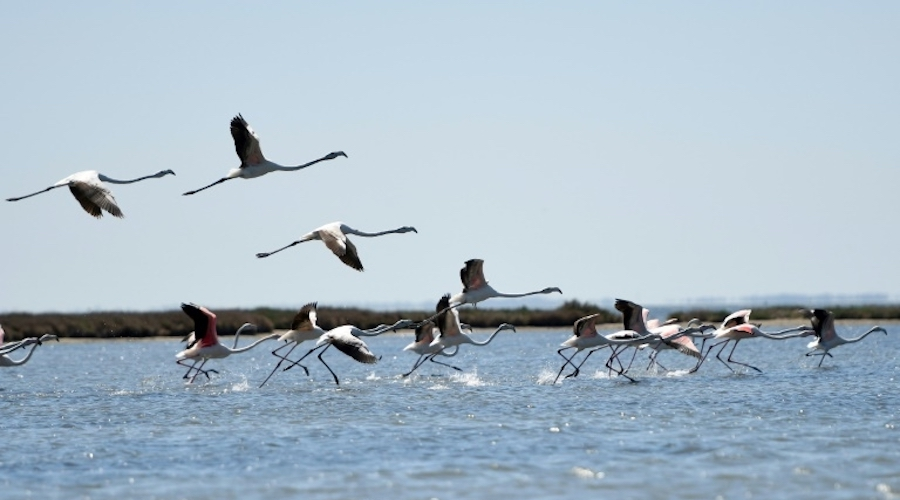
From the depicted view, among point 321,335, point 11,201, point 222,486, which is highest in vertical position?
point 11,201

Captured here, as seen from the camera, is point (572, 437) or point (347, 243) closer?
point (572, 437)

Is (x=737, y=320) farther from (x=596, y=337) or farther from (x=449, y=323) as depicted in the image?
(x=449, y=323)

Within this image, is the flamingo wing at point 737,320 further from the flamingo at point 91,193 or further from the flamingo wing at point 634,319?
the flamingo at point 91,193

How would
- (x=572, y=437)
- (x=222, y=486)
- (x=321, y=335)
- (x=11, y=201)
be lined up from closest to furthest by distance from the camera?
1. (x=222, y=486)
2. (x=572, y=437)
3. (x=11, y=201)
4. (x=321, y=335)

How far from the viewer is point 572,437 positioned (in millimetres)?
15523

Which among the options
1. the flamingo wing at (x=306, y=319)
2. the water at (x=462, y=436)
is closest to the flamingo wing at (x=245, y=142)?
the water at (x=462, y=436)

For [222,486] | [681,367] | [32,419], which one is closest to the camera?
[222,486]

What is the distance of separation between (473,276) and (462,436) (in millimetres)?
5248

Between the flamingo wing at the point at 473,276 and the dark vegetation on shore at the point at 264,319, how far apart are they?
23703mm

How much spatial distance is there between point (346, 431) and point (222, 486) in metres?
3.96

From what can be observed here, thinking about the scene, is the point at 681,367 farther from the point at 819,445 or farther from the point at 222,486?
the point at 222,486

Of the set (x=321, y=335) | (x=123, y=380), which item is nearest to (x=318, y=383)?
(x=321, y=335)

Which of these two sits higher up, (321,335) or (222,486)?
(321,335)

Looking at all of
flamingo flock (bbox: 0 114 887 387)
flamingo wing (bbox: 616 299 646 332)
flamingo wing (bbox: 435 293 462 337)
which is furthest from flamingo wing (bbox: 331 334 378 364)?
flamingo wing (bbox: 616 299 646 332)
